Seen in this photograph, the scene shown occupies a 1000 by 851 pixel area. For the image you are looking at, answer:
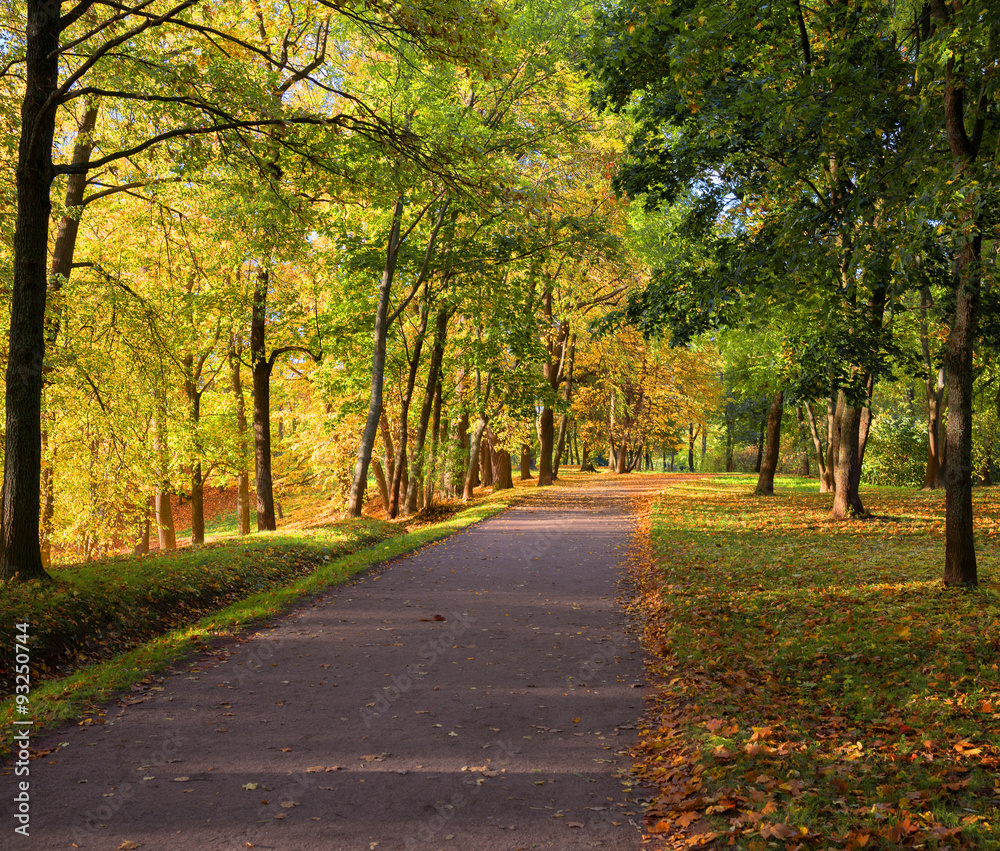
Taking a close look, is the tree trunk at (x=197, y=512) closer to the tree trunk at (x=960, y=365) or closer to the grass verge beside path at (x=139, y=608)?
the grass verge beside path at (x=139, y=608)

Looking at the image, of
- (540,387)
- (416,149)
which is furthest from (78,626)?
(540,387)

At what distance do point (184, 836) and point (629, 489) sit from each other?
29257mm

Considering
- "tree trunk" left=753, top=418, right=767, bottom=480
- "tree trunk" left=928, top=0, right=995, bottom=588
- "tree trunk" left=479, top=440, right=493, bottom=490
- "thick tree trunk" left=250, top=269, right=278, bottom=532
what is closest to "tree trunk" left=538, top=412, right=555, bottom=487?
"tree trunk" left=479, top=440, right=493, bottom=490

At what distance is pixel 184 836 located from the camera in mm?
3785

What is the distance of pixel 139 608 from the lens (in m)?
8.33

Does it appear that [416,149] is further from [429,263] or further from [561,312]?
[561,312]

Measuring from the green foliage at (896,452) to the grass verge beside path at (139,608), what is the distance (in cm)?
2906

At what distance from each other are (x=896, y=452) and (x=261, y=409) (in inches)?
1149

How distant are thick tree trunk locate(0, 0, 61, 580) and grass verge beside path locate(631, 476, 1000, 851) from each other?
23.0ft

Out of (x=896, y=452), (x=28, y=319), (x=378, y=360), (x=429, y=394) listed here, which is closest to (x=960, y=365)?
(x=28, y=319)

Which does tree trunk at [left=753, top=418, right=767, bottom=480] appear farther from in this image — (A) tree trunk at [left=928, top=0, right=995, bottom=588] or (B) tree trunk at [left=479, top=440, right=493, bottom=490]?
(A) tree trunk at [left=928, top=0, right=995, bottom=588]

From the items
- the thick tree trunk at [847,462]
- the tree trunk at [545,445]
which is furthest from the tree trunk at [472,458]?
the thick tree trunk at [847,462]

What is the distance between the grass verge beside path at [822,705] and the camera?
3824 millimetres

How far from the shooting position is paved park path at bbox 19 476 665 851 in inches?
153
